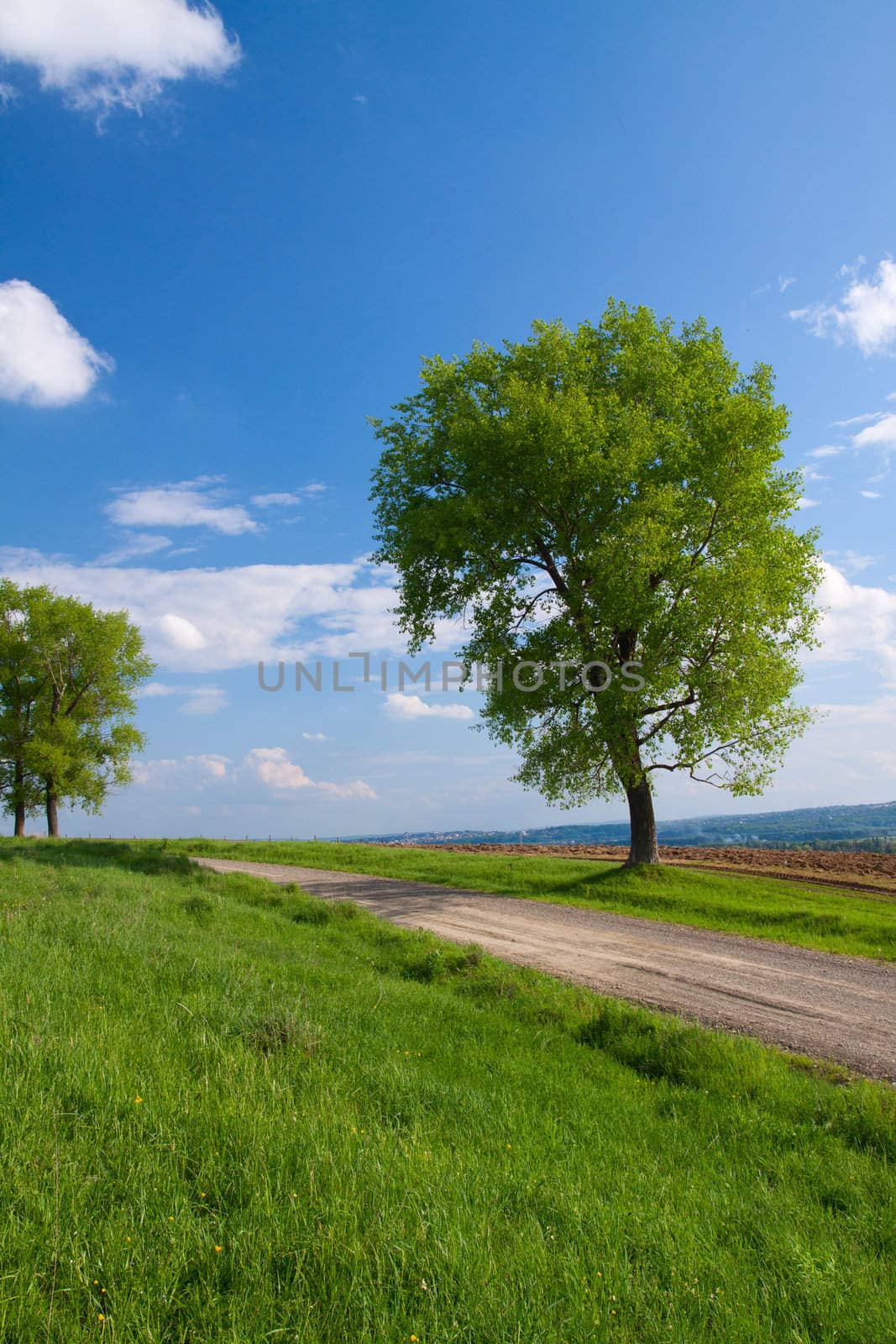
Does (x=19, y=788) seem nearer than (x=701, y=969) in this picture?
No

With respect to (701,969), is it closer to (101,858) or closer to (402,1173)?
(402,1173)

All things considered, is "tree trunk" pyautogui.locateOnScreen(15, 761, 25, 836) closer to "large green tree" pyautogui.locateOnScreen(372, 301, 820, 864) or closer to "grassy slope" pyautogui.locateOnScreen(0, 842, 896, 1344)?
"large green tree" pyautogui.locateOnScreen(372, 301, 820, 864)

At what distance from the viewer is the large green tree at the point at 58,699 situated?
1555 inches

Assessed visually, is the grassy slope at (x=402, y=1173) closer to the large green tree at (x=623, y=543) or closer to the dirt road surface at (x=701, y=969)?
the dirt road surface at (x=701, y=969)

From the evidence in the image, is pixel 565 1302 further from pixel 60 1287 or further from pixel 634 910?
pixel 634 910

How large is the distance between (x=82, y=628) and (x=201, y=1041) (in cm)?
4050

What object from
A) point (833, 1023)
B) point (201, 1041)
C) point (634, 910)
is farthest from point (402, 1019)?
point (634, 910)

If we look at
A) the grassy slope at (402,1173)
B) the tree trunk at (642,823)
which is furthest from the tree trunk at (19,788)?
the grassy slope at (402,1173)

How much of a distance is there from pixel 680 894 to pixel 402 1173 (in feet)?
55.3

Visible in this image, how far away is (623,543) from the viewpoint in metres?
20.3

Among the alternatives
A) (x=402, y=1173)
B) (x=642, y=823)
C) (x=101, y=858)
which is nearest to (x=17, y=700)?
(x=101, y=858)

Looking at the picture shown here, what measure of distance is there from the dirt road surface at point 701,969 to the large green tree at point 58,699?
1088 inches

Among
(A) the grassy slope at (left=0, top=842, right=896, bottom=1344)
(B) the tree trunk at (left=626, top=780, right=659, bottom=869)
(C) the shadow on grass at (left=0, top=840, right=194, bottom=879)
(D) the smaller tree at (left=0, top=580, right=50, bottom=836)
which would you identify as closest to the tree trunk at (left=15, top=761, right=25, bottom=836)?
(D) the smaller tree at (left=0, top=580, right=50, bottom=836)

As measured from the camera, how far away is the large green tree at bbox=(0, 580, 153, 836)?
39.5 meters
